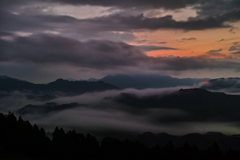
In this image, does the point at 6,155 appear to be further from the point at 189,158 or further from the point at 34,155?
the point at 189,158

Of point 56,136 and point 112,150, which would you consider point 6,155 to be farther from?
point 112,150

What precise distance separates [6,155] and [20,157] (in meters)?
4.93

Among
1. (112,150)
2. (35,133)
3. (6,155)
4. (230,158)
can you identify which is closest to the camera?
(230,158)

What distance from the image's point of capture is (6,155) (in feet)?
236

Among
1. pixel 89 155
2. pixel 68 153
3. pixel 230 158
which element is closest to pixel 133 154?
pixel 89 155

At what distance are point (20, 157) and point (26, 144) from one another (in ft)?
21.9

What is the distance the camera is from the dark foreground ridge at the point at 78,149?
7150cm

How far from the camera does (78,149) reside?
250 ft

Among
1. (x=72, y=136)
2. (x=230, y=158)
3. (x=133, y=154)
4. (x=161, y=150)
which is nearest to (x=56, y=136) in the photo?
(x=72, y=136)

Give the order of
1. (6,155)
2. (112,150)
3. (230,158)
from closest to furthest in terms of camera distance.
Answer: (230,158) < (6,155) < (112,150)

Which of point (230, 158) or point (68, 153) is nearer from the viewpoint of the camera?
point (230, 158)

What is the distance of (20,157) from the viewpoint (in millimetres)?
74688

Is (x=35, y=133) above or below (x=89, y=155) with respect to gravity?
above

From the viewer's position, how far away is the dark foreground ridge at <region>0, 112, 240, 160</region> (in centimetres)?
7150
